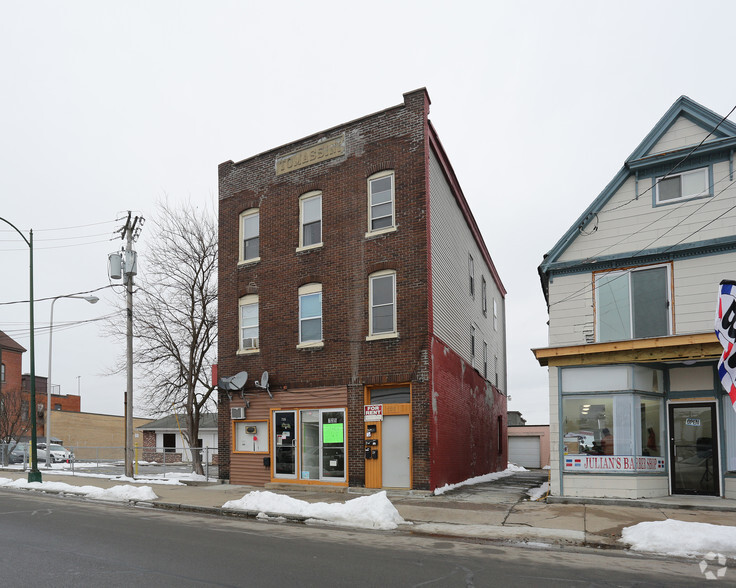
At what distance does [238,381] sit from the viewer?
20766 mm

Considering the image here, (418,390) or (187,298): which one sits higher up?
(187,298)

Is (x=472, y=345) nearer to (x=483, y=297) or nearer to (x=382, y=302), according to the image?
(x=483, y=297)

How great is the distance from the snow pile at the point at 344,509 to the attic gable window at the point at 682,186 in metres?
9.98

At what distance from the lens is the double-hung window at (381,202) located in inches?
739

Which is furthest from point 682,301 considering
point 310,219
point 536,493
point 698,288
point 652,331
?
point 310,219

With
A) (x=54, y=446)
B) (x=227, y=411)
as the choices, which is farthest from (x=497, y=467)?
(x=54, y=446)

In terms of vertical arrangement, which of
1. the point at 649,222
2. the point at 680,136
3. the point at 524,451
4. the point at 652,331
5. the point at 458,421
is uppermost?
the point at 680,136

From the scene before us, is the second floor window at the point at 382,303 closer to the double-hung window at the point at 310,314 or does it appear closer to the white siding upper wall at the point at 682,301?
the double-hung window at the point at 310,314

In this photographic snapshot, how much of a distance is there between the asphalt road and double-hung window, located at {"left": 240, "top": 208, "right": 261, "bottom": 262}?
11.0 m

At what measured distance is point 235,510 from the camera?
14.4m

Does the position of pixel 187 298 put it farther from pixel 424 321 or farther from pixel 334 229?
pixel 424 321

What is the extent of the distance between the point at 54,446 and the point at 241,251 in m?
34.3

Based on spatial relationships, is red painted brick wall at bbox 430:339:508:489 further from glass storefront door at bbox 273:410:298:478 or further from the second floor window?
glass storefront door at bbox 273:410:298:478

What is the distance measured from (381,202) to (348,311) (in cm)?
343
